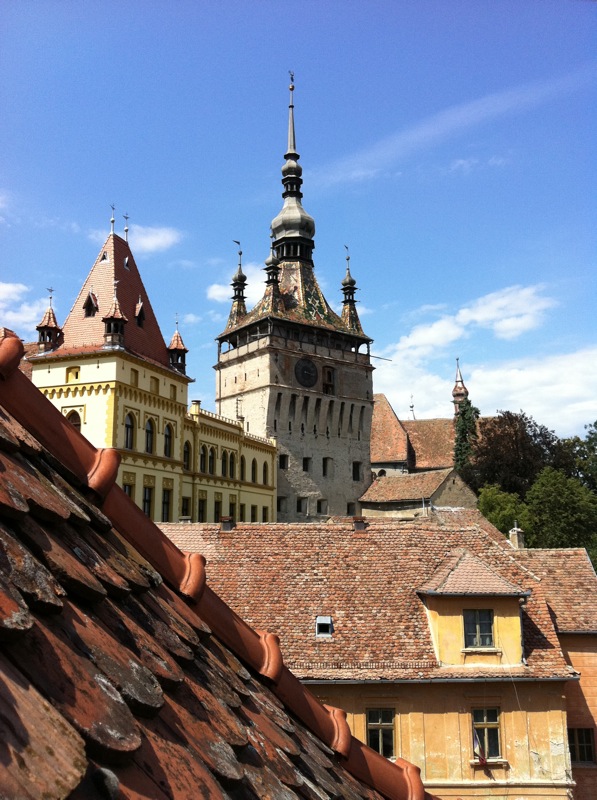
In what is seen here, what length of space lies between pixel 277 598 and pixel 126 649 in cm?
1535

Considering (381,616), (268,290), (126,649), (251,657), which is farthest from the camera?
(268,290)

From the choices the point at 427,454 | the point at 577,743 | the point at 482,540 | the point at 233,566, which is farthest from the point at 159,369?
the point at 427,454

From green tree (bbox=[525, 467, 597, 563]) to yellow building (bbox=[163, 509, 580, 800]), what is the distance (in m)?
31.9

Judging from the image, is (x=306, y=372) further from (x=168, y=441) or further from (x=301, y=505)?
(x=168, y=441)

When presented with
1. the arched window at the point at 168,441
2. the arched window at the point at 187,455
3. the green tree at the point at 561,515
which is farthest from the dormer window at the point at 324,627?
the green tree at the point at 561,515

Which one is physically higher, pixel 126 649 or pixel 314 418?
pixel 314 418

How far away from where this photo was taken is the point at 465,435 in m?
71.0

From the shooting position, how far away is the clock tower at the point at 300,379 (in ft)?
192

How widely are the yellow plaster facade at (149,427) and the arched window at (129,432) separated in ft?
0.16

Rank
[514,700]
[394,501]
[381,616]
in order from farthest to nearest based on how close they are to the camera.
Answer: [394,501] → [381,616] → [514,700]

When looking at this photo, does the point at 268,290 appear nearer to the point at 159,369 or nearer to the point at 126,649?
the point at 159,369

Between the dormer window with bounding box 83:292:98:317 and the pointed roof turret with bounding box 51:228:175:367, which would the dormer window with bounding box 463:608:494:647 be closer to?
the pointed roof turret with bounding box 51:228:175:367

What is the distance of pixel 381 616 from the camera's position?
624 inches

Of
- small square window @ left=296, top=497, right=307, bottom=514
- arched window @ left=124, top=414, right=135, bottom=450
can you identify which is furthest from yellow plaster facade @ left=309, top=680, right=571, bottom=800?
small square window @ left=296, top=497, right=307, bottom=514
